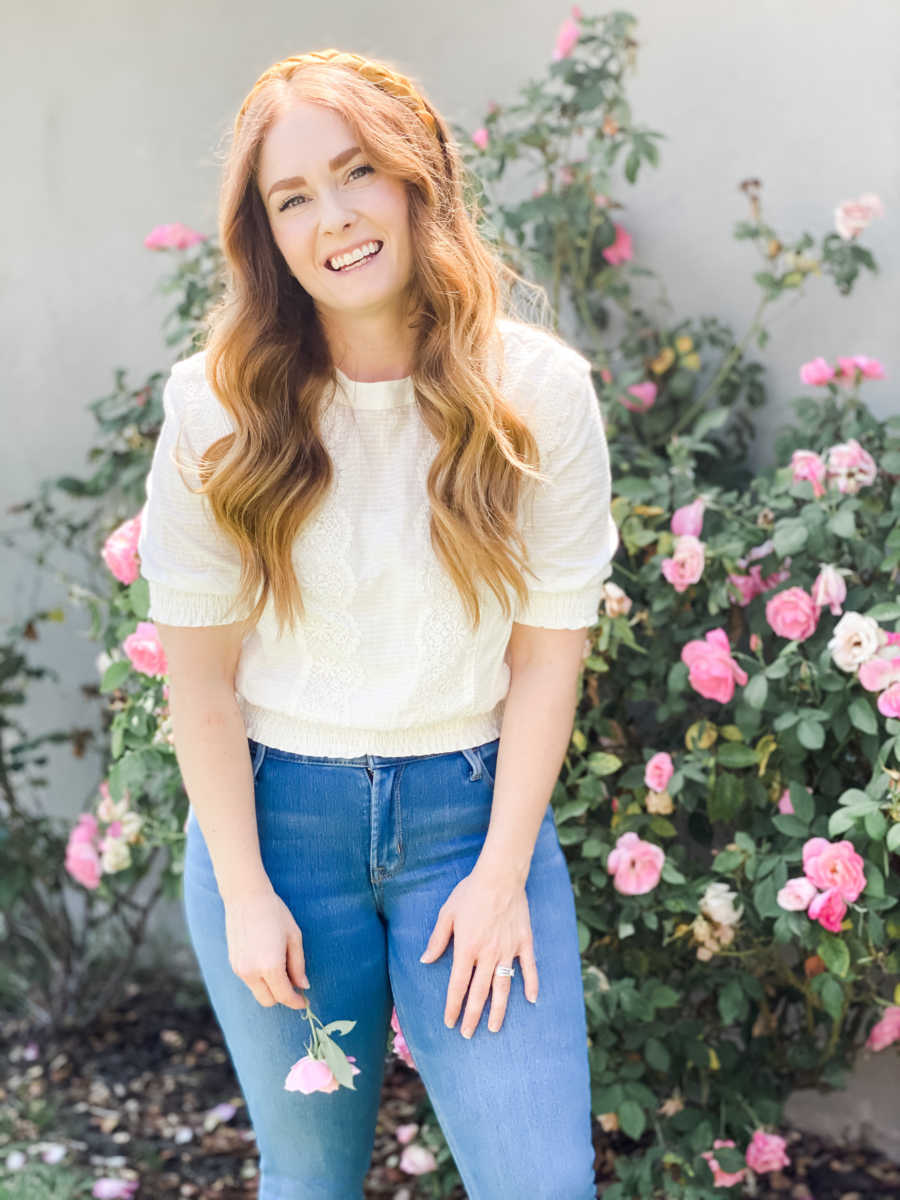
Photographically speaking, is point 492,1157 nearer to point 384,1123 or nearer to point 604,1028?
point 604,1028

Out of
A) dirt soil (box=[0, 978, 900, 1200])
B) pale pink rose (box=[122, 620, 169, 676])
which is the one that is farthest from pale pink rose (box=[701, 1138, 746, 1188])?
pale pink rose (box=[122, 620, 169, 676])

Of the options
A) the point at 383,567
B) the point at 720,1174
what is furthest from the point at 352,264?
the point at 720,1174

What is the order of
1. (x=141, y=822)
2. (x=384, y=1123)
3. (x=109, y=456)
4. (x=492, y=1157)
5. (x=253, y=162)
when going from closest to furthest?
(x=492, y=1157)
(x=253, y=162)
(x=141, y=822)
(x=384, y=1123)
(x=109, y=456)

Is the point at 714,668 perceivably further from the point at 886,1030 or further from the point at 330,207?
the point at 330,207

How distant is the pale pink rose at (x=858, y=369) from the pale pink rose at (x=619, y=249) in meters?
0.50

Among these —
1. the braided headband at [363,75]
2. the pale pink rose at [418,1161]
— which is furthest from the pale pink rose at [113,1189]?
the braided headband at [363,75]

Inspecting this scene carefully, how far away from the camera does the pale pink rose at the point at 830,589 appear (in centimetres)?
196

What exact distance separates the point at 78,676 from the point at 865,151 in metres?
2.16

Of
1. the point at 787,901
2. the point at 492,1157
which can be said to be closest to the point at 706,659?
the point at 787,901

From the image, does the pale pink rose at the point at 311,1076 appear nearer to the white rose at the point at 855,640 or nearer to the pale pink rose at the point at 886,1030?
the white rose at the point at 855,640

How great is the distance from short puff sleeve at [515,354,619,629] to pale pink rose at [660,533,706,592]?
0.52m

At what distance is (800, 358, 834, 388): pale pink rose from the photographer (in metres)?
2.25

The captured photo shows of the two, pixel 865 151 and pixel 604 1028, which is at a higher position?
pixel 865 151

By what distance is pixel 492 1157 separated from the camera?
1.39 metres
